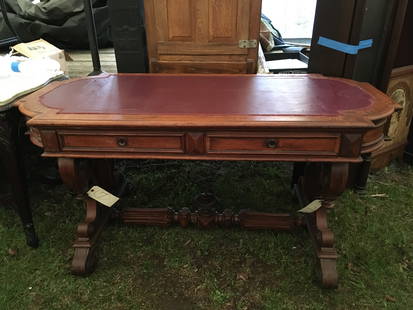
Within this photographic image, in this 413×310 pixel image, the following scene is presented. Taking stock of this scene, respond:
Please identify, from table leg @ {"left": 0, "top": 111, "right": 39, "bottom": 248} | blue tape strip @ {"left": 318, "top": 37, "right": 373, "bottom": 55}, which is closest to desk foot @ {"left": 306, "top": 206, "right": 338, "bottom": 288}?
blue tape strip @ {"left": 318, "top": 37, "right": 373, "bottom": 55}

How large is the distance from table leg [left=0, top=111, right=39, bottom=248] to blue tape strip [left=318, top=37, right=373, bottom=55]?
1.80 meters

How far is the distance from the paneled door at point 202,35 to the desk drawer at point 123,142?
0.94 m

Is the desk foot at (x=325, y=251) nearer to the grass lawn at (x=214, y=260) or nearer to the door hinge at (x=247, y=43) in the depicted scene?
the grass lawn at (x=214, y=260)

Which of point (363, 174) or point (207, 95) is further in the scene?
point (363, 174)

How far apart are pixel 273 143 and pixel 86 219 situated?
1.10 m

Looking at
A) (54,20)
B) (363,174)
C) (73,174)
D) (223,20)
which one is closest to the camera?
(73,174)

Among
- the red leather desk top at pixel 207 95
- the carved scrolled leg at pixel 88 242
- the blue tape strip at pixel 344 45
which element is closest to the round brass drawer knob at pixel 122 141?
the red leather desk top at pixel 207 95

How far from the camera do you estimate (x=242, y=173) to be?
109 inches

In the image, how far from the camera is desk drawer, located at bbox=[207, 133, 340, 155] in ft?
4.72

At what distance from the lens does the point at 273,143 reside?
4.78 ft

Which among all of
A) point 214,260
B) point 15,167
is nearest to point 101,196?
point 15,167

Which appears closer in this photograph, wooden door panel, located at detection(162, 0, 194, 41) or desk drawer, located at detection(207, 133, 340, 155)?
desk drawer, located at detection(207, 133, 340, 155)

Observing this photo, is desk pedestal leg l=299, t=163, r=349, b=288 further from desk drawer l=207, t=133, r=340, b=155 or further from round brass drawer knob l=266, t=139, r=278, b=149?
round brass drawer knob l=266, t=139, r=278, b=149

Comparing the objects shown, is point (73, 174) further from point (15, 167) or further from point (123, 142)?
point (15, 167)
